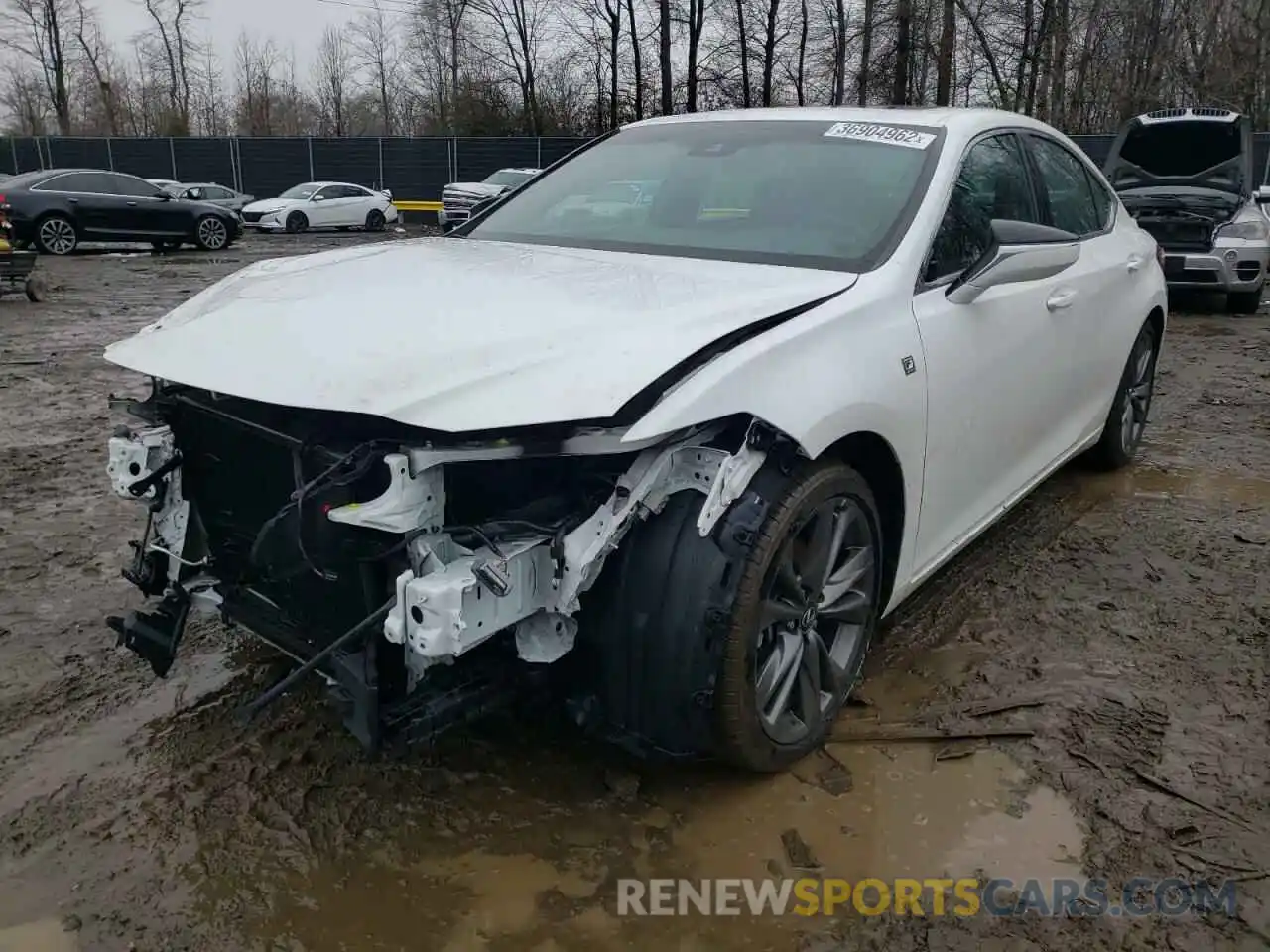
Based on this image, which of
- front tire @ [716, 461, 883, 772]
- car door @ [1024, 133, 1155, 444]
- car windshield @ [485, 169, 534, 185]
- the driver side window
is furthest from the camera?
car windshield @ [485, 169, 534, 185]

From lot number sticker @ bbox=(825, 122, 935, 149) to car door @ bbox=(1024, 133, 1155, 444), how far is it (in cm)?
78

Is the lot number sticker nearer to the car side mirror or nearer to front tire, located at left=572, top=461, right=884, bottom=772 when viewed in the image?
the car side mirror

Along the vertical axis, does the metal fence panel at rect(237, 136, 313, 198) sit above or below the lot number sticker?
above

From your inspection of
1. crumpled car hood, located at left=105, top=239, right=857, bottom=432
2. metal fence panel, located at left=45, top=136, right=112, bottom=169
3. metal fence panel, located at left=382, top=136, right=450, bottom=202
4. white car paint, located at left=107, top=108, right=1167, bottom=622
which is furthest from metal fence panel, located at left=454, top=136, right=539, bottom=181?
crumpled car hood, located at left=105, top=239, right=857, bottom=432

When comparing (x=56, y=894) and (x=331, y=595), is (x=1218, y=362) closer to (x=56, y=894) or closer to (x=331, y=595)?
(x=331, y=595)

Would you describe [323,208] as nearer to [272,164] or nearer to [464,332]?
[272,164]

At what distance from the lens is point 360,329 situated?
2.39 meters

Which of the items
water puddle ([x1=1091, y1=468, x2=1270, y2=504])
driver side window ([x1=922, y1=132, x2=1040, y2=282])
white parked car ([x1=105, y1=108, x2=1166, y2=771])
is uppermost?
driver side window ([x1=922, y1=132, x2=1040, y2=282])

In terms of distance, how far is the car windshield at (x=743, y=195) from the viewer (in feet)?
10.00

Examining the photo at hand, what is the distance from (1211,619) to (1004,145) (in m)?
1.82

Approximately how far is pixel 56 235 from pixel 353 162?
17.0 meters

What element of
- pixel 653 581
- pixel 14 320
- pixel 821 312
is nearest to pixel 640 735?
pixel 653 581

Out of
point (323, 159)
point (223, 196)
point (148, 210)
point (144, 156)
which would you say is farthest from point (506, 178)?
point (144, 156)

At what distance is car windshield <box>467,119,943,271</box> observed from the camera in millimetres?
3047
